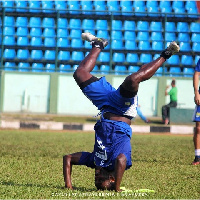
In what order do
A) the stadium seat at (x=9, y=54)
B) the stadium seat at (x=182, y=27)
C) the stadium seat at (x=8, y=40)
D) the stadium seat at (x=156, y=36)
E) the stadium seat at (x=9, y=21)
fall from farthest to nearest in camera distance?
the stadium seat at (x=182, y=27), the stadium seat at (x=9, y=21), the stadium seat at (x=156, y=36), the stadium seat at (x=8, y=40), the stadium seat at (x=9, y=54)

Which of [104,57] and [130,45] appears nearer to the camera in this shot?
[104,57]

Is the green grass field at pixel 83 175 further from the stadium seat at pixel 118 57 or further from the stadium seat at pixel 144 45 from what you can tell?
the stadium seat at pixel 144 45

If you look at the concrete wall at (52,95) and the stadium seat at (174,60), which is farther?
the stadium seat at (174,60)

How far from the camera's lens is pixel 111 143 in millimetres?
5945

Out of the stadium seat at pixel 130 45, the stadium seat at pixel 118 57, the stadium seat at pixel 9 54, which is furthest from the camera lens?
the stadium seat at pixel 130 45

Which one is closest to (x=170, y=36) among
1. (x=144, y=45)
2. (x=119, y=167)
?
(x=144, y=45)

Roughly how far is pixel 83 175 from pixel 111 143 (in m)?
1.92

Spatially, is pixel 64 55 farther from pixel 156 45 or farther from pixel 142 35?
pixel 156 45

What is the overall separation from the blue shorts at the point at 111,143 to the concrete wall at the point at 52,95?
1912 centimetres

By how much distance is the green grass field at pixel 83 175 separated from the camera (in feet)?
A: 18.8

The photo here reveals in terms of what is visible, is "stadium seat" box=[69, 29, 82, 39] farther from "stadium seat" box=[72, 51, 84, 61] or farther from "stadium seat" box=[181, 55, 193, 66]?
"stadium seat" box=[181, 55, 193, 66]

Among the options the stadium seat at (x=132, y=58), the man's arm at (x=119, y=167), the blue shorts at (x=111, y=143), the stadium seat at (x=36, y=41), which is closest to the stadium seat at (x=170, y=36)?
the stadium seat at (x=132, y=58)

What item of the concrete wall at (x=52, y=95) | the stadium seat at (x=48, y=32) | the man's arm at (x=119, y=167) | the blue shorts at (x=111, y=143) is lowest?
the man's arm at (x=119, y=167)

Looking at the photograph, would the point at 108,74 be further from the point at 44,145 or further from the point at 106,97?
the point at 106,97
